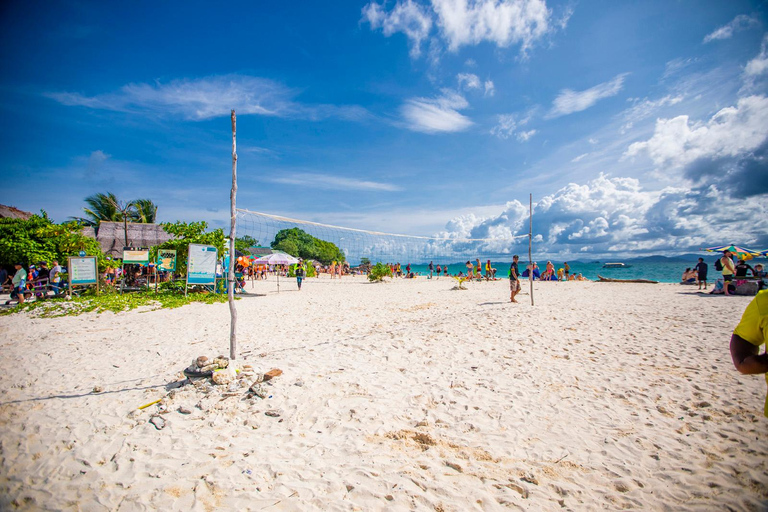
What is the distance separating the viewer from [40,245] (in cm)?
1245

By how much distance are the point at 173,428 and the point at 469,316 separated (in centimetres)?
722

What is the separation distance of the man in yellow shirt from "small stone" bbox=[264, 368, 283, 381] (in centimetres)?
445

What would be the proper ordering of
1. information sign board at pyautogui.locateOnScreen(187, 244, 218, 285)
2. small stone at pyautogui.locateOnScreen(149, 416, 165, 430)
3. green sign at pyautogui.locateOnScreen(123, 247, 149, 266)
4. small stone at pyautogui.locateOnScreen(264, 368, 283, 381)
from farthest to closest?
green sign at pyautogui.locateOnScreen(123, 247, 149, 266) → information sign board at pyautogui.locateOnScreen(187, 244, 218, 285) → small stone at pyautogui.locateOnScreen(264, 368, 283, 381) → small stone at pyautogui.locateOnScreen(149, 416, 165, 430)

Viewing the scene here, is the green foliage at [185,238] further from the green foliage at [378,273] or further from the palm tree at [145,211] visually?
the palm tree at [145,211]

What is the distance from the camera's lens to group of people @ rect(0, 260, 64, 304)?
10.3 meters

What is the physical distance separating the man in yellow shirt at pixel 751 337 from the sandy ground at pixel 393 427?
141cm

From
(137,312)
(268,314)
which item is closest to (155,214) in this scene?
(137,312)

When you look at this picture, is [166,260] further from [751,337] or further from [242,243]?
[242,243]

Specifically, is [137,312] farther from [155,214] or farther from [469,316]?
[155,214]

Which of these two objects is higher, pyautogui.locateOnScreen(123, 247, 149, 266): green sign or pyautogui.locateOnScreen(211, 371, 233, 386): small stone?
pyautogui.locateOnScreen(123, 247, 149, 266): green sign

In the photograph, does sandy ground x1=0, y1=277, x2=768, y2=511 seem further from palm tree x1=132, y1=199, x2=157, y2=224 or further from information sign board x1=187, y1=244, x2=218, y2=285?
palm tree x1=132, y1=199, x2=157, y2=224

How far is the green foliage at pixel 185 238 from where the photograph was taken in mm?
11961

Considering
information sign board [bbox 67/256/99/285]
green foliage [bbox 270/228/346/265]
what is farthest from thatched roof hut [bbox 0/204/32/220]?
green foliage [bbox 270/228/346/265]

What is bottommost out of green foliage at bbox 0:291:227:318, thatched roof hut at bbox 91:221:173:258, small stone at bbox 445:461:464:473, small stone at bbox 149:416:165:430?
small stone at bbox 445:461:464:473
